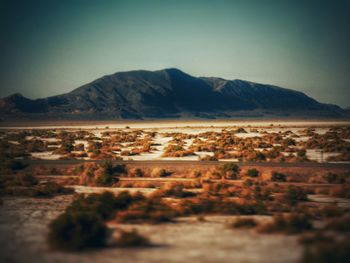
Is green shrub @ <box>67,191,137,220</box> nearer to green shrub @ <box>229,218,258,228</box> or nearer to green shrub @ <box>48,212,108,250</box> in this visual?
green shrub @ <box>48,212,108,250</box>

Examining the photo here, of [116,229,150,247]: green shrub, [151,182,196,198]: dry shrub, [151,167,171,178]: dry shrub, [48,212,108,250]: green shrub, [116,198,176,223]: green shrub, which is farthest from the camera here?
[151,167,171,178]: dry shrub

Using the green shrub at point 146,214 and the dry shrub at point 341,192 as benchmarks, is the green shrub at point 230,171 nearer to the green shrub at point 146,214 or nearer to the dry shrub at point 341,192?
the dry shrub at point 341,192

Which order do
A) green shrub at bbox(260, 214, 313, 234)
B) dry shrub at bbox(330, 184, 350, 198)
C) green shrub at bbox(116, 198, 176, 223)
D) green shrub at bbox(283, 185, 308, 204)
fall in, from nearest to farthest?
green shrub at bbox(260, 214, 313, 234) → green shrub at bbox(116, 198, 176, 223) → green shrub at bbox(283, 185, 308, 204) → dry shrub at bbox(330, 184, 350, 198)

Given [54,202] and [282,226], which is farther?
[54,202]

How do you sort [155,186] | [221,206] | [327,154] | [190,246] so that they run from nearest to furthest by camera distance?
[190,246] < [221,206] < [155,186] < [327,154]

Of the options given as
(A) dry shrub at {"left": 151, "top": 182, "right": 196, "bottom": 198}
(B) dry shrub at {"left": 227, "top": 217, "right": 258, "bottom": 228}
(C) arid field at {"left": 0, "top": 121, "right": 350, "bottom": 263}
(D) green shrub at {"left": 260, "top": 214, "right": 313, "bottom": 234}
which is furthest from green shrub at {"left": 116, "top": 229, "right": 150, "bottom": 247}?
(A) dry shrub at {"left": 151, "top": 182, "right": 196, "bottom": 198}

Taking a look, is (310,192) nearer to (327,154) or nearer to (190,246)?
(190,246)

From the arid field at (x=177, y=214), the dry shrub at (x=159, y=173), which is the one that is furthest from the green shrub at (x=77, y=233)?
Answer: the dry shrub at (x=159, y=173)

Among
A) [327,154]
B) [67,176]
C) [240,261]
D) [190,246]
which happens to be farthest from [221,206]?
[327,154]

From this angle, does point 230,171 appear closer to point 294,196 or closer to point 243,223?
point 294,196
